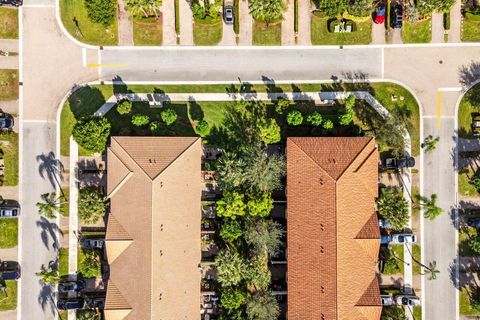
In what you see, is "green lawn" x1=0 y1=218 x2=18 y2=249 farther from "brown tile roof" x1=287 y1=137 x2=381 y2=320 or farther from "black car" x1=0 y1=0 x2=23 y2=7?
"brown tile roof" x1=287 y1=137 x2=381 y2=320

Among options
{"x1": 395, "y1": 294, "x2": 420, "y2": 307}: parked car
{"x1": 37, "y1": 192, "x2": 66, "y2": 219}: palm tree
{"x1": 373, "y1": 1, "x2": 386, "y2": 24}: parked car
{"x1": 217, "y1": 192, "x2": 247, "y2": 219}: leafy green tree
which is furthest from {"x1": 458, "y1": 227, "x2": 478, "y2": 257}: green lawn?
{"x1": 37, "y1": 192, "x2": 66, "y2": 219}: palm tree

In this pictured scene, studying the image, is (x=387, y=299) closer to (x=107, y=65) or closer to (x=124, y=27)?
(x=107, y=65)

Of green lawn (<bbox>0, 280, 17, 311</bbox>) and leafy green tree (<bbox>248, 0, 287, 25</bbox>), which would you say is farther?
green lawn (<bbox>0, 280, 17, 311</bbox>)

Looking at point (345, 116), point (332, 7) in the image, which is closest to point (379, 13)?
point (332, 7)

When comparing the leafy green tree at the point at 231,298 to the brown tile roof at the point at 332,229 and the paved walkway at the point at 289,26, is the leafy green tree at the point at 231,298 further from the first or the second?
the paved walkway at the point at 289,26

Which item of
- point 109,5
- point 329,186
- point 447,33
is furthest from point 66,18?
point 447,33

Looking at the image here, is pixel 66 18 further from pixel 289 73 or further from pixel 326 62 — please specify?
pixel 326 62

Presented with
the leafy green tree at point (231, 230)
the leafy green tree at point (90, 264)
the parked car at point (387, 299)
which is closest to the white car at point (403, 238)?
the parked car at point (387, 299)
